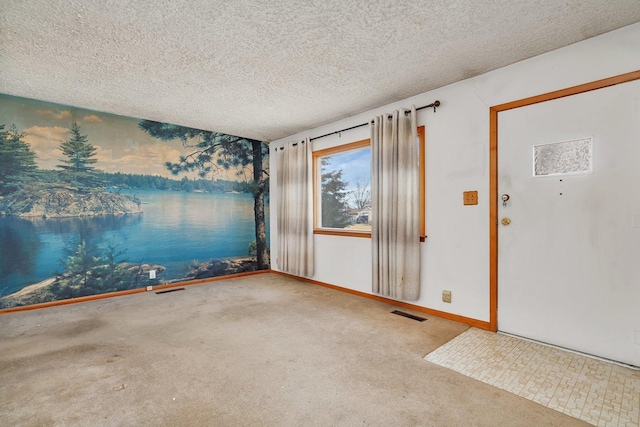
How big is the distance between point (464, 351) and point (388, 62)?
2.52 metres

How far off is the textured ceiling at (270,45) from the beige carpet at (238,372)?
2448 millimetres

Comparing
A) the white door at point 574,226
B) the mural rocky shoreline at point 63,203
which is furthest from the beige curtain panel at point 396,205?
the mural rocky shoreline at point 63,203

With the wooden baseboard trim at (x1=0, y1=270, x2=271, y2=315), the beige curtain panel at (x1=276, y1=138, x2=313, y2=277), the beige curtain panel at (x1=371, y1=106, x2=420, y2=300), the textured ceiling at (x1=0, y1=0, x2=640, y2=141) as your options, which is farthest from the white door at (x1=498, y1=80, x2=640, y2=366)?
the wooden baseboard trim at (x1=0, y1=270, x2=271, y2=315)

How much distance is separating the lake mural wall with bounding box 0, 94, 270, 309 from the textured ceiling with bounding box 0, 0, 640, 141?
539 mm

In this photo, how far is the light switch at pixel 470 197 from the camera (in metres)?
2.77

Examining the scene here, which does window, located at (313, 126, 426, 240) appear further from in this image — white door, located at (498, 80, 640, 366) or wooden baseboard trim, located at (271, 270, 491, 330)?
white door, located at (498, 80, 640, 366)

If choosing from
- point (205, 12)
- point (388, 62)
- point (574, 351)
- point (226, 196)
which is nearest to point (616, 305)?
point (574, 351)

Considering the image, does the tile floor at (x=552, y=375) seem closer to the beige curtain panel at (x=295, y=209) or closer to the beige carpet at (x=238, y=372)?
the beige carpet at (x=238, y=372)

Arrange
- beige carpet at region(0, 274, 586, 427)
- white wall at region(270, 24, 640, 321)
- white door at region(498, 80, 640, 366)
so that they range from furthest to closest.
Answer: white wall at region(270, 24, 640, 321), white door at region(498, 80, 640, 366), beige carpet at region(0, 274, 586, 427)

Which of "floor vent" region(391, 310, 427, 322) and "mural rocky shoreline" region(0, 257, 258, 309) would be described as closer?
"floor vent" region(391, 310, 427, 322)

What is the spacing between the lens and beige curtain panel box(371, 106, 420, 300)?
315 cm

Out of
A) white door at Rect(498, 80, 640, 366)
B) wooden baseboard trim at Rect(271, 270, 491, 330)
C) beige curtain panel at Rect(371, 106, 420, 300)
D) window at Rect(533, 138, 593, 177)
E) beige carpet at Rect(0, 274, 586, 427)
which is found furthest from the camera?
beige curtain panel at Rect(371, 106, 420, 300)

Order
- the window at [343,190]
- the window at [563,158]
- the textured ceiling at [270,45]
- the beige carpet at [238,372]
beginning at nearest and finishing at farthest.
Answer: the beige carpet at [238,372] < the textured ceiling at [270,45] < the window at [563,158] < the window at [343,190]

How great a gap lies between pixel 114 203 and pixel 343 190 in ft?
10.7
